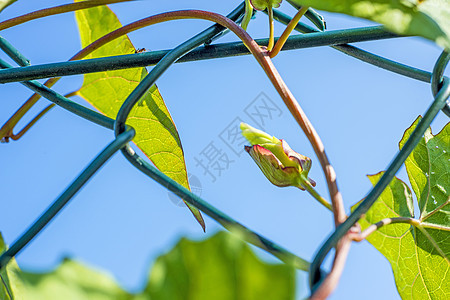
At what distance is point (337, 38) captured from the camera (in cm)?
34

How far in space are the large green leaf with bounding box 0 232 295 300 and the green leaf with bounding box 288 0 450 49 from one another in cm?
13

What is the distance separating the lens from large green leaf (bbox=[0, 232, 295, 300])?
0.15 meters

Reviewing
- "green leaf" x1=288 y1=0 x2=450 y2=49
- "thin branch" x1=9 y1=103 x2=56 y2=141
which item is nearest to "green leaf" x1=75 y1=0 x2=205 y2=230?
"thin branch" x1=9 y1=103 x2=56 y2=141

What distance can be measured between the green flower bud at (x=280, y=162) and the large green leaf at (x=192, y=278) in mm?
166

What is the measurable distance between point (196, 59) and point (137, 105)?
6.7 inches

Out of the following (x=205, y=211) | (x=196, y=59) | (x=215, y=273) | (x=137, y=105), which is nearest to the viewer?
(x=215, y=273)

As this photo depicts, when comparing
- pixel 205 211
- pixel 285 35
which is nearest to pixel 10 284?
pixel 205 211

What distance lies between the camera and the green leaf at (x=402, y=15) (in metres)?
0.22

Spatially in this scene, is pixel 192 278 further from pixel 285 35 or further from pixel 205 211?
pixel 285 35

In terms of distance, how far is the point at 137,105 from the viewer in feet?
1.71

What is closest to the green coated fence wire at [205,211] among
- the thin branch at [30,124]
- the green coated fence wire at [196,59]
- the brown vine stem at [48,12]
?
the green coated fence wire at [196,59]

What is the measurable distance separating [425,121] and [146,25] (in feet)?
0.85

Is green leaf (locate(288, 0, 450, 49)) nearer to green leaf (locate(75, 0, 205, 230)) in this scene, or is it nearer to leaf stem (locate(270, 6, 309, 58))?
leaf stem (locate(270, 6, 309, 58))

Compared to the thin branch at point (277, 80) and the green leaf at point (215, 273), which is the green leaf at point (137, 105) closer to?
the thin branch at point (277, 80)
